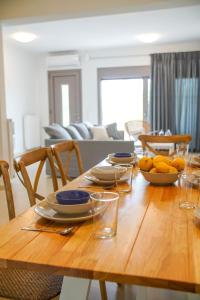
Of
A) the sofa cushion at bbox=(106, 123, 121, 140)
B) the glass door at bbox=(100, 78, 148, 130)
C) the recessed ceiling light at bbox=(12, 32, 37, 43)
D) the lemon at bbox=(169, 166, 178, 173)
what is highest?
the recessed ceiling light at bbox=(12, 32, 37, 43)

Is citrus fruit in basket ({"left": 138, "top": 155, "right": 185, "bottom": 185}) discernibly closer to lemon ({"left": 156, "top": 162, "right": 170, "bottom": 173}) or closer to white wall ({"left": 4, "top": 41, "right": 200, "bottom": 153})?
lemon ({"left": 156, "top": 162, "right": 170, "bottom": 173})

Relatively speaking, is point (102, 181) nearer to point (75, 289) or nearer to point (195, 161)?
point (75, 289)

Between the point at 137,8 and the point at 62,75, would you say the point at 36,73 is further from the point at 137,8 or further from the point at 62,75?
the point at 137,8

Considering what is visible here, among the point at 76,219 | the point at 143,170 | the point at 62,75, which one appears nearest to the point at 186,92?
the point at 62,75

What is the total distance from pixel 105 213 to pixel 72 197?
163mm

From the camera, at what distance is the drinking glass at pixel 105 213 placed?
3.17 feet

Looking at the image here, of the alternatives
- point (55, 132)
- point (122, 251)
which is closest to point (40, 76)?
point (55, 132)

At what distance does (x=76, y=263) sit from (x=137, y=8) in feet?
11.1

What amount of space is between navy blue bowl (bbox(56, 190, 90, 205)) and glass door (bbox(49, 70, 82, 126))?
6507 millimetres

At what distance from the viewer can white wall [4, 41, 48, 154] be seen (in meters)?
6.53

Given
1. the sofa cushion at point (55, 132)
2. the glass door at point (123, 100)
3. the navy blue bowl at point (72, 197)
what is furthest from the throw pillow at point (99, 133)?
the navy blue bowl at point (72, 197)

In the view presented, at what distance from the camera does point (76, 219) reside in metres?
1.02

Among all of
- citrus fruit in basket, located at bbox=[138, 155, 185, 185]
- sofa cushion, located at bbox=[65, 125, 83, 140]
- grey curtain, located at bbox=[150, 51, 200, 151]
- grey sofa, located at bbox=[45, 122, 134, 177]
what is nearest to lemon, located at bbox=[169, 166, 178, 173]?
citrus fruit in basket, located at bbox=[138, 155, 185, 185]

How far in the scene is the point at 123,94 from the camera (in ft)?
24.4
